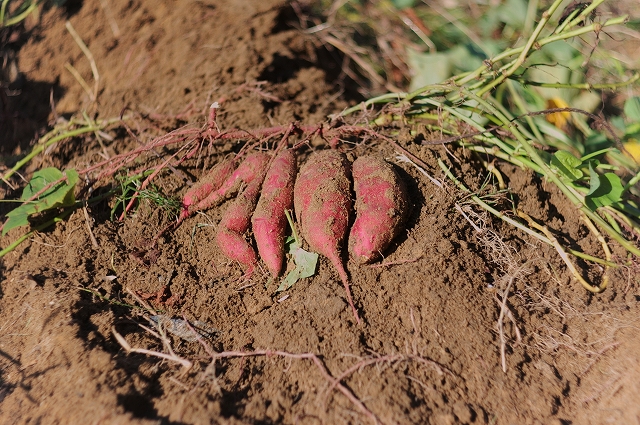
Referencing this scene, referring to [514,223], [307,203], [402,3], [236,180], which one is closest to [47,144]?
[236,180]

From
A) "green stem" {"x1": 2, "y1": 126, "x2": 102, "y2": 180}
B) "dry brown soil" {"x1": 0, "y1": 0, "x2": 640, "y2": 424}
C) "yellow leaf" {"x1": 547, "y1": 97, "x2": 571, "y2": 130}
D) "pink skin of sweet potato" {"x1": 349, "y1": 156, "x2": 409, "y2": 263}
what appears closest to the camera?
"dry brown soil" {"x1": 0, "y1": 0, "x2": 640, "y2": 424}

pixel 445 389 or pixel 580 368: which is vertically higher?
pixel 445 389

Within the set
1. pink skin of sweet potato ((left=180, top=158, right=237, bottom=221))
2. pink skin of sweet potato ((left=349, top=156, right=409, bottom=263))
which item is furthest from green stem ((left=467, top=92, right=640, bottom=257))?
pink skin of sweet potato ((left=180, top=158, right=237, bottom=221))

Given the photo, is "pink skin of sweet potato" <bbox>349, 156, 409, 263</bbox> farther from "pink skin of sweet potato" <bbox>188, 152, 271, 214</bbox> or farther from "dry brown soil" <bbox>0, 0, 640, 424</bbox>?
"pink skin of sweet potato" <bbox>188, 152, 271, 214</bbox>

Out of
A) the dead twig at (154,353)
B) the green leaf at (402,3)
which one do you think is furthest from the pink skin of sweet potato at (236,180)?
the green leaf at (402,3)

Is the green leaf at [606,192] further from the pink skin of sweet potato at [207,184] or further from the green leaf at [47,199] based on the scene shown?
the green leaf at [47,199]

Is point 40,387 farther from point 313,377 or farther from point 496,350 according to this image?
point 496,350

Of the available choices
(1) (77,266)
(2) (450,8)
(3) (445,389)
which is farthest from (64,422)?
(2) (450,8)
